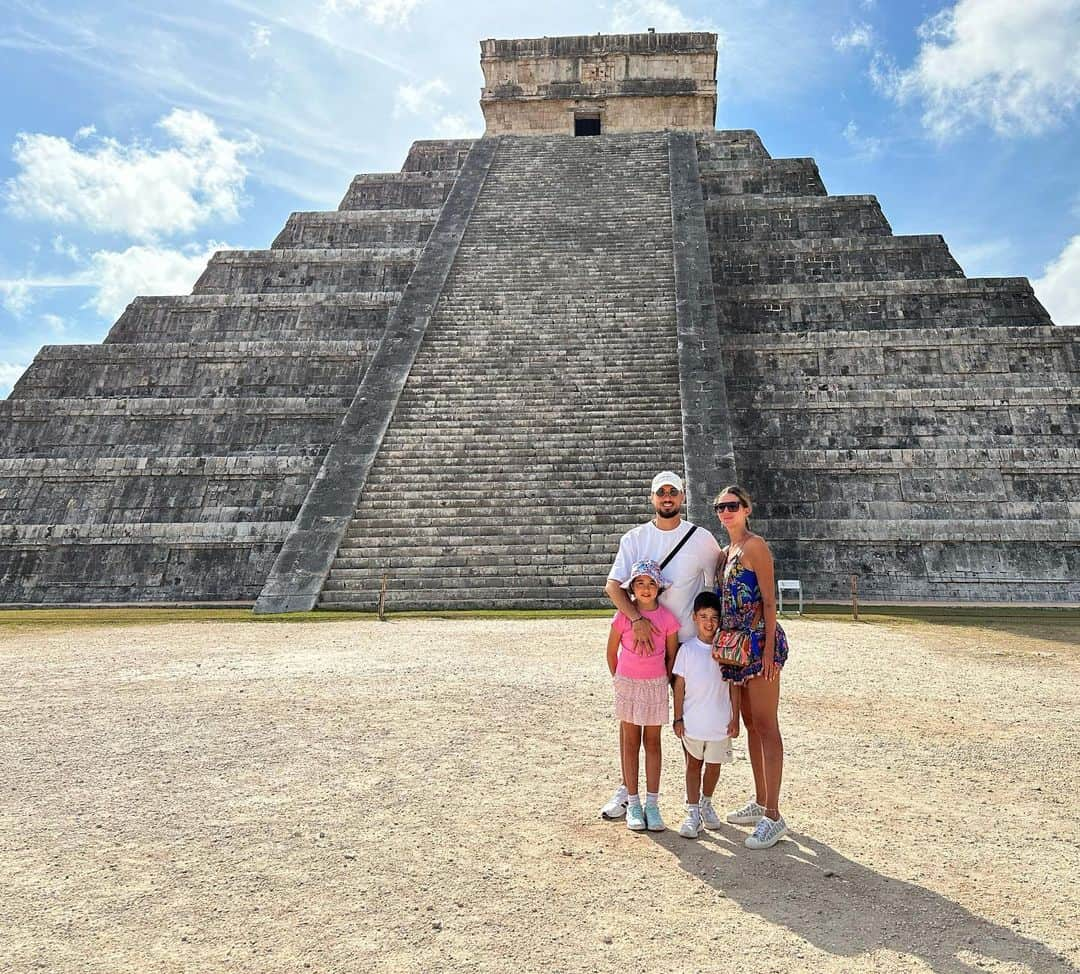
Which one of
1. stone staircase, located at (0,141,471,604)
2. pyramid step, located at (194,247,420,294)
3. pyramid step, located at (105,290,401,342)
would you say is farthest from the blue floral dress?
pyramid step, located at (194,247,420,294)

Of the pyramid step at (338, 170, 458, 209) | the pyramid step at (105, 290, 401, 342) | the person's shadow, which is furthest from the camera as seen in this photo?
the pyramid step at (338, 170, 458, 209)

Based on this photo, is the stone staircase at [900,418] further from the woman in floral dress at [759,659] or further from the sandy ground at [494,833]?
the woman in floral dress at [759,659]

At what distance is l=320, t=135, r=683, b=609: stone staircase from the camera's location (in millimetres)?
12016

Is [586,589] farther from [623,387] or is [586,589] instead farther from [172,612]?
[172,612]

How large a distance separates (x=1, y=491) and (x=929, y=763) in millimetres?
15902

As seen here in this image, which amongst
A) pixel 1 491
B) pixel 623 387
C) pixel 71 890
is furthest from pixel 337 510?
pixel 71 890

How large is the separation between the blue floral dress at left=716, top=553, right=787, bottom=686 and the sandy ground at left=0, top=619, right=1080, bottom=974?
824 millimetres

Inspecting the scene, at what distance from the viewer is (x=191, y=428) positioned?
1581 cm

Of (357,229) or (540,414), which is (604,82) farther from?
(540,414)

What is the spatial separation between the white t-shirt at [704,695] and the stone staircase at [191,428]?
408 inches

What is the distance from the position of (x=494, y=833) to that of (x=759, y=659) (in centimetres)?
154

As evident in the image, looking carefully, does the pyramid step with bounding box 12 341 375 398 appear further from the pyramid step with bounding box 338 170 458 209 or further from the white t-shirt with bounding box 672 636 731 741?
the white t-shirt with bounding box 672 636 731 741

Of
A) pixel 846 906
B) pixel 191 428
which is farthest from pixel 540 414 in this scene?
pixel 846 906

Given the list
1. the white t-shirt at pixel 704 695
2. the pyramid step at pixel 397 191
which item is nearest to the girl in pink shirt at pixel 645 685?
the white t-shirt at pixel 704 695
